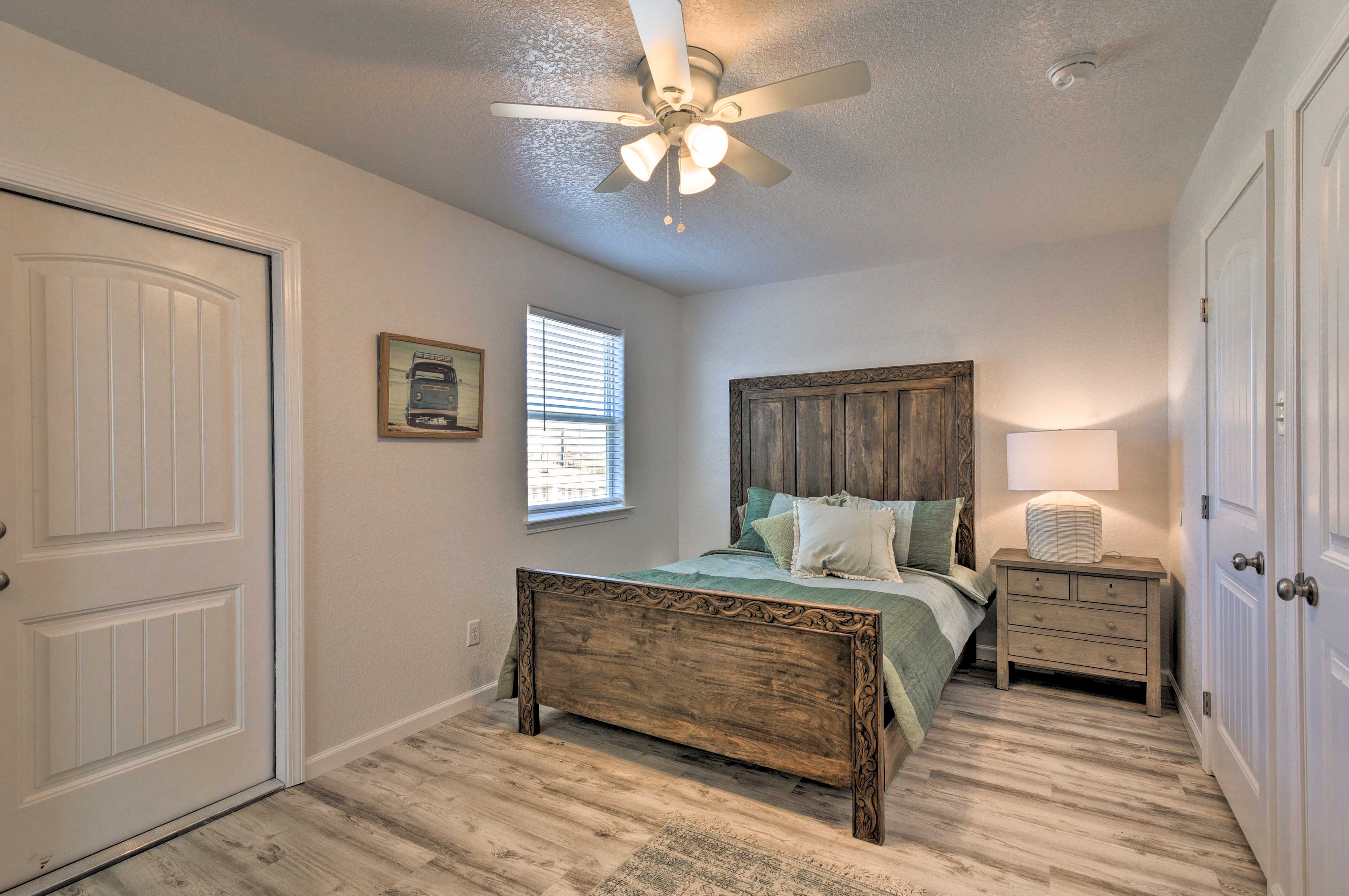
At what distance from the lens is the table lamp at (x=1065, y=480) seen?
3215 millimetres

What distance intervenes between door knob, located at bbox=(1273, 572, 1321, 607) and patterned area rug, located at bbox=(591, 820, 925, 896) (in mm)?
1182

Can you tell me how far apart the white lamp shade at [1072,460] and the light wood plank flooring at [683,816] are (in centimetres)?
108

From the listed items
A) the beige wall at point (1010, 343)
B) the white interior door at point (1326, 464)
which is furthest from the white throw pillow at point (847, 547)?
the white interior door at point (1326, 464)

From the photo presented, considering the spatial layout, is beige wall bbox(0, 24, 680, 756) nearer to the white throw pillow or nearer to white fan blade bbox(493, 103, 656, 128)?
white fan blade bbox(493, 103, 656, 128)

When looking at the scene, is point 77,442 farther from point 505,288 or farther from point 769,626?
point 769,626

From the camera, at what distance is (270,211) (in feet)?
7.99

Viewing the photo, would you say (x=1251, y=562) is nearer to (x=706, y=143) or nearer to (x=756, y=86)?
(x=706, y=143)

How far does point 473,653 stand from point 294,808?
1.03 metres

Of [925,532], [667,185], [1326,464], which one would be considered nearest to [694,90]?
[667,185]

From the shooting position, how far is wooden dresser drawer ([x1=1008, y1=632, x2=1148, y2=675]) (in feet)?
10.2

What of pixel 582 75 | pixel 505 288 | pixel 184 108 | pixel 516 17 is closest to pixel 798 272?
pixel 505 288

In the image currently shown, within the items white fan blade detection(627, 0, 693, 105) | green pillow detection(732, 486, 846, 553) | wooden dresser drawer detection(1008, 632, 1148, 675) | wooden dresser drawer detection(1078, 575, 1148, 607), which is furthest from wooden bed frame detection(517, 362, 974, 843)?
white fan blade detection(627, 0, 693, 105)

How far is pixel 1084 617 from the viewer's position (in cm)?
323

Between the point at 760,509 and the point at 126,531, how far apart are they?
3.16 meters
